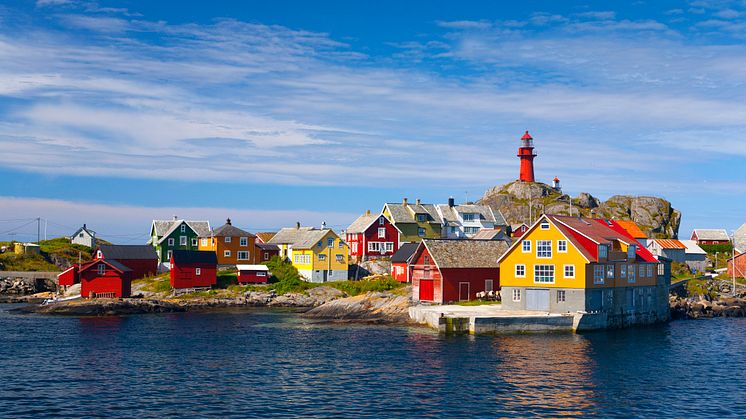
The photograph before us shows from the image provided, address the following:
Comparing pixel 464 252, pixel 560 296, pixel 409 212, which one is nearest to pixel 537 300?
pixel 560 296

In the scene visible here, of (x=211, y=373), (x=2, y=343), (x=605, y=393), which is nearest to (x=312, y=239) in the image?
(x=2, y=343)

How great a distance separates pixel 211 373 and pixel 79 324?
31231 mm

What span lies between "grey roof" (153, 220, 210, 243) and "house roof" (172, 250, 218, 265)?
1782 cm

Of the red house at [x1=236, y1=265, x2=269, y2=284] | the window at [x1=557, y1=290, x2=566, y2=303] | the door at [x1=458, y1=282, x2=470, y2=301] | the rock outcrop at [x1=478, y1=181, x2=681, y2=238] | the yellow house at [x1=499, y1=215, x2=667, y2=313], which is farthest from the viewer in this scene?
the rock outcrop at [x1=478, y1=181, x2=681, y2=238]

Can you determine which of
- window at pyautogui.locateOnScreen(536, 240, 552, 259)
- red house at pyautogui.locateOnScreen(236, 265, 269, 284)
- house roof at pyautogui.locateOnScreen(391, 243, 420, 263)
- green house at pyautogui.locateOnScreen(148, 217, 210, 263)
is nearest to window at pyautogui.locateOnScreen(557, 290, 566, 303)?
window at pyautogui.locateOnScreen(536, 240, 552, 259)

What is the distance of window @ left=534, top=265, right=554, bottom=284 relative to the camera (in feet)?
222

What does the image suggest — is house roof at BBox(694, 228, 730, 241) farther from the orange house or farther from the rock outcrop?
the orange house

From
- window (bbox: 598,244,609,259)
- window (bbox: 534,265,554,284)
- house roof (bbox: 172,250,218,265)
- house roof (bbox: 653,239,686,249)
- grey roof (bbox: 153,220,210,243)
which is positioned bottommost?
window (bbox: 534,265,554,284)

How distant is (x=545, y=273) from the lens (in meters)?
68.0

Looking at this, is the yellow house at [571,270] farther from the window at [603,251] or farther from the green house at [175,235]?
the green house at [175,235]

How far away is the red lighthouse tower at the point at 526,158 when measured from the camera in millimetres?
159125

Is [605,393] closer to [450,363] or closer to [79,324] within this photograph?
[450,363]

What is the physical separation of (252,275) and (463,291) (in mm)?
32951

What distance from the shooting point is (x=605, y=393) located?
4225 centimetres
